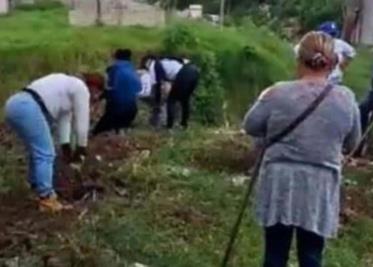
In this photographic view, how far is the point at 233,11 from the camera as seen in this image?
48875 millimetres

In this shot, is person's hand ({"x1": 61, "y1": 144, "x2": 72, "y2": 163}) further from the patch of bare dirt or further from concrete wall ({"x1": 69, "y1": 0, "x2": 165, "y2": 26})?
concrete wall ({"x1": 69, "y1": 0, "x2": 165, "y2": 26})

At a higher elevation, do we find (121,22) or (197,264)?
(197,264)

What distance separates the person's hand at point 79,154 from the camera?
36.7ft

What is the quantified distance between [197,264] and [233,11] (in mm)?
40012

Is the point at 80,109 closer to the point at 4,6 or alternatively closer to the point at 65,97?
the point at 65,97

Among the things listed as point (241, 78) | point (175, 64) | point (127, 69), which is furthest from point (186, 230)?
point (241, 78)

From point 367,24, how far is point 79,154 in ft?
73.4

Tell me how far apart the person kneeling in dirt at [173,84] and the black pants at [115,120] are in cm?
110

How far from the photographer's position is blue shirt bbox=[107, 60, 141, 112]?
1662cm

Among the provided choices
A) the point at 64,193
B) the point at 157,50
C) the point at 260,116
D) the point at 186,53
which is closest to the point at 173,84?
the point at 186,53

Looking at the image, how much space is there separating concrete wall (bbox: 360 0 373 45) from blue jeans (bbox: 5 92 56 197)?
22253mm

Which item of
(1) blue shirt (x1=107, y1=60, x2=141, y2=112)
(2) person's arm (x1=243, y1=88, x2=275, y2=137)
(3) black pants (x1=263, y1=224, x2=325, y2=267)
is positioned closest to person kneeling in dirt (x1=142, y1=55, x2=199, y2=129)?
(1) blue shirt (x1=107, y1=60, x2=141, y2=112)

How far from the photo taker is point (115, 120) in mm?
17031

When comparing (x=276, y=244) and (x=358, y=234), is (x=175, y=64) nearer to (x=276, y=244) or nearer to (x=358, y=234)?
(x=358, y=234)
